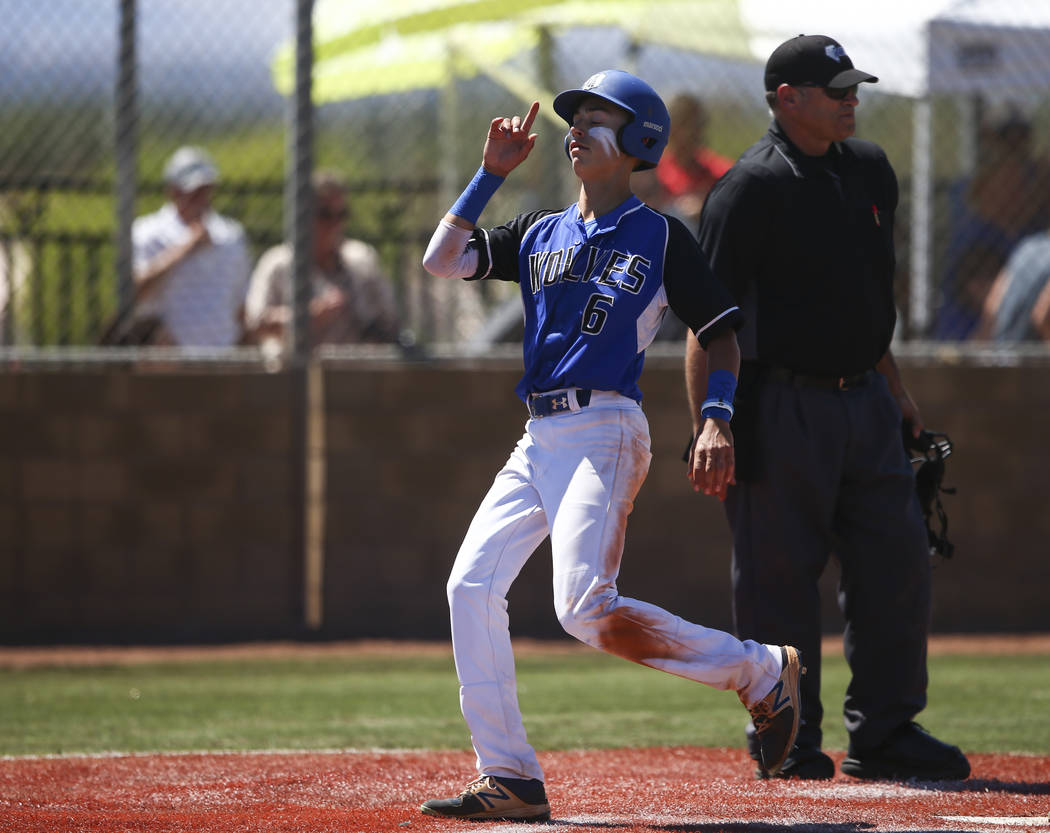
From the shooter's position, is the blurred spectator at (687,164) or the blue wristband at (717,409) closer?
the blue wristband at (717,409)

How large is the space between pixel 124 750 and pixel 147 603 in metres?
3.10

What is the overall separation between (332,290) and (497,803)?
5.41 meters

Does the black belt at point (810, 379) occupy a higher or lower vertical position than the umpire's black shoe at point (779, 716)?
higher

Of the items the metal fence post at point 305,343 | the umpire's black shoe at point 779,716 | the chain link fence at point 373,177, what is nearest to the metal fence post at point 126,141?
the chain link fence at point 373,177

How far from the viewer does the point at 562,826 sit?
4.05 meters

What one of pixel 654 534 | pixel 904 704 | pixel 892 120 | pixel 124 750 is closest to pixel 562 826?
pixel 904 704

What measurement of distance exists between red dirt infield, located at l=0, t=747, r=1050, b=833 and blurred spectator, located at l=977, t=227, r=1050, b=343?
4.11 meters

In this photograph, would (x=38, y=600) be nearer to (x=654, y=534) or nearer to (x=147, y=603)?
(x=147, y=603)

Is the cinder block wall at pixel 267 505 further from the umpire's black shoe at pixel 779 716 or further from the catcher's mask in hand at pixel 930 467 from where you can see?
the umpire's black shoe at pixel 779 716

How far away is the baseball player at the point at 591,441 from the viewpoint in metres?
4.18

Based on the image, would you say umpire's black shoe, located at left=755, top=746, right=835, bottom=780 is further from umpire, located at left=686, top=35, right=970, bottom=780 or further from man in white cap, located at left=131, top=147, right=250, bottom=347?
man in white cap, located at left=131, top=147, right=250, bottom=347

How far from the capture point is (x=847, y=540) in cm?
509

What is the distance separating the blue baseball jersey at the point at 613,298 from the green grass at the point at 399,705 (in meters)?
2.02

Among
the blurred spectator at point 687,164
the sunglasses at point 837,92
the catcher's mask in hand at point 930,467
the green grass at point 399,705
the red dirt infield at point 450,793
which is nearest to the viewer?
the red dirt infield at point 450,793
